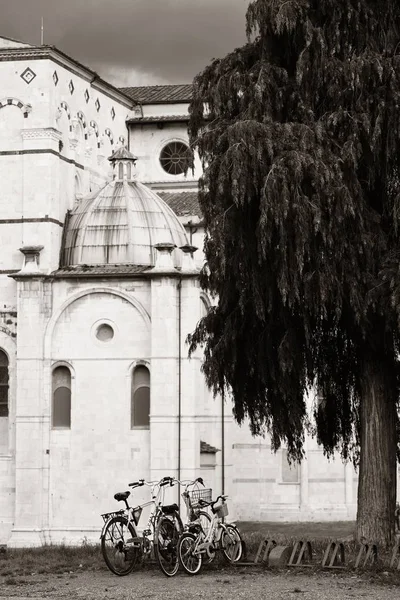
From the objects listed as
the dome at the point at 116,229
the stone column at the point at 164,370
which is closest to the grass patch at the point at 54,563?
the stone column at the point at 164,370

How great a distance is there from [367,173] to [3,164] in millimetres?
17146

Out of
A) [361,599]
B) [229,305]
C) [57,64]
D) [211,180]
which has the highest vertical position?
[57,64]

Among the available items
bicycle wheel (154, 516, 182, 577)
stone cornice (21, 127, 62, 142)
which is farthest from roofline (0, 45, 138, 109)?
bicycle wheel (154, 516, 182, 577)

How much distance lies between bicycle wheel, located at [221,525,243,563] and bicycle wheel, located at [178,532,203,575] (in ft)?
2.69

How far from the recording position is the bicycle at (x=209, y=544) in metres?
22.1

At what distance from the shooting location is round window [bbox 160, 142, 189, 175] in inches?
1796

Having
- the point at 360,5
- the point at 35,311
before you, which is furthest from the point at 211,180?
the point at 35,311

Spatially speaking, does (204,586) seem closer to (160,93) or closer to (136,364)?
(136,364)

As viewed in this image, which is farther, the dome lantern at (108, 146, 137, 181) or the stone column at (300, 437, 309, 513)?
the stone column at (300, 437, 309, 513)

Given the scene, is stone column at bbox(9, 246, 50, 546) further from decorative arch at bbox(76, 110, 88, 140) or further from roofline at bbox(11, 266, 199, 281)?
decorative arch at bbox(76, 110, 88, 140)

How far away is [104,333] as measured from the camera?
3722 cm

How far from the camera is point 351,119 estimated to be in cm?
2370

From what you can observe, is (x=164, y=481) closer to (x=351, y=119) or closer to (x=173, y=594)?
(x=173, y=594)

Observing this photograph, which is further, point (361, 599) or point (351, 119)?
point (351, 119)
